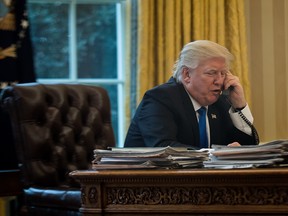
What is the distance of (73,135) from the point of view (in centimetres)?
317

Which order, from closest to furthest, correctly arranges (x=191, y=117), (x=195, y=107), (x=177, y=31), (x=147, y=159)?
(x=147, y=159), (x=191, y=117), (x=195, y=107), (x=177, y=31)

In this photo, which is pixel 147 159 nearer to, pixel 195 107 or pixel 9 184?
pixel 195 107

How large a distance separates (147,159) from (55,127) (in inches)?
49.0

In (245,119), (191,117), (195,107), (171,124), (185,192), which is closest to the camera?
(185,192)

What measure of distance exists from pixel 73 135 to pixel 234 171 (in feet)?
5.03

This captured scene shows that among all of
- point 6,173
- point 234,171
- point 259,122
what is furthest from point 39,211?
point 259,122

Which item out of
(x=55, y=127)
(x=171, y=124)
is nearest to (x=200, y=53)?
(x=171, y=124)

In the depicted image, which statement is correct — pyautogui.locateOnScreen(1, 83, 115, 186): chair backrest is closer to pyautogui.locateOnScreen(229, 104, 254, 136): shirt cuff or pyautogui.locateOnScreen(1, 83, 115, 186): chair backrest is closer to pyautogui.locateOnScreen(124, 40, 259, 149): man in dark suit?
pyautogui.locateOnScreen(124, 40, 259, 149): man in dark suit

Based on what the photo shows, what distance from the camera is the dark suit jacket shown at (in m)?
2.81

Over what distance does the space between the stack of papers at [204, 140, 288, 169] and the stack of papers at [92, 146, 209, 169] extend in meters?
0.08

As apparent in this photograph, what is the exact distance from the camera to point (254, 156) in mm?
1880

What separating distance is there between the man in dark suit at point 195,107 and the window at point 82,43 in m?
1.32

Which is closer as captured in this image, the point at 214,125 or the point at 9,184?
the point at 214,125

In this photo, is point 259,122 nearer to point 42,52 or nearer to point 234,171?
point 42,52
